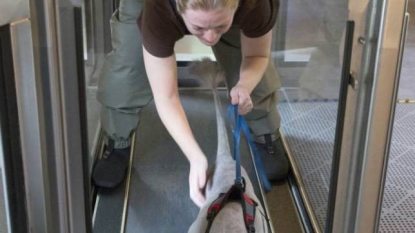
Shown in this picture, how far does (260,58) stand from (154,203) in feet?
2.36

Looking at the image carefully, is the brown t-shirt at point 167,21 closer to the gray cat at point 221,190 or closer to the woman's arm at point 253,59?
the woman's arm at point 253,59

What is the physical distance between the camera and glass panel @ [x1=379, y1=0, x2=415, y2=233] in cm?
206

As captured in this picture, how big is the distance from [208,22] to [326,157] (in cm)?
79

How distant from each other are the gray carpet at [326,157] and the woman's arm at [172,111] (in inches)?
17.1

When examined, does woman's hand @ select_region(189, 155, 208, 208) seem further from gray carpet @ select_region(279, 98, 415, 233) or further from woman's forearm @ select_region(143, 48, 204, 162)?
gray carpet @ select_region(279, 98, 415, 233)

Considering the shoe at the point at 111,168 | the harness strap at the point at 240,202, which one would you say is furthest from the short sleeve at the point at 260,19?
the shoe at the point at 111,168

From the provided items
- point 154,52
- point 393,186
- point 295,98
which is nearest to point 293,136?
point 295,98

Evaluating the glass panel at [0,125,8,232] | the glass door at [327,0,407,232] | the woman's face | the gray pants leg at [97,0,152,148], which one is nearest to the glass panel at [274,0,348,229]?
the glass door at [327,0,407,232]

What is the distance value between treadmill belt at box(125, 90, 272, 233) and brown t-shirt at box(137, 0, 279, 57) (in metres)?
0.72

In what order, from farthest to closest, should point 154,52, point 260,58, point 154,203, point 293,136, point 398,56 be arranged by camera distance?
point 293,136 < point 154,203 < point 260,58 < point 154,52 < point 398,56

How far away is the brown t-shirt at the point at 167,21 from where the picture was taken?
1.48 metres

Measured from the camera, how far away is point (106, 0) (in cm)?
253

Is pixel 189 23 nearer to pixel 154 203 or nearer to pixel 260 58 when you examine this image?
pixel 260 58

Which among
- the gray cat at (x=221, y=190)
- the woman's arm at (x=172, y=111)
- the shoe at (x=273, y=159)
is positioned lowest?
the shoe at (x=273, y=159)
